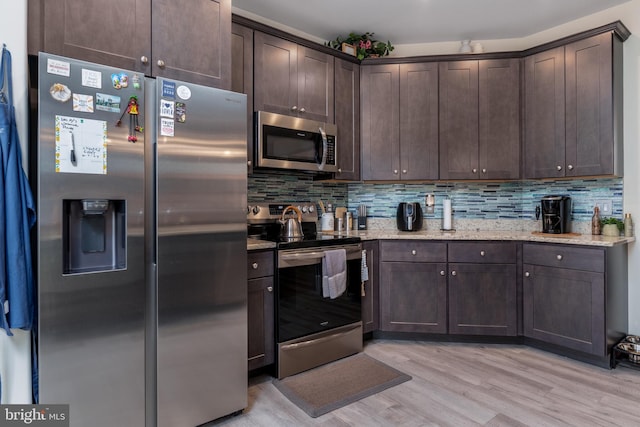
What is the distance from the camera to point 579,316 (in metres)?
2.71

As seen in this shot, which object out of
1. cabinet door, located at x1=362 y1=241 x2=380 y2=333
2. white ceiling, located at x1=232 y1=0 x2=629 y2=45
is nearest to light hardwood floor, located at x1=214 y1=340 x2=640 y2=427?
cabinet door, located at x1=362 y1=241 x2=380 y2=333

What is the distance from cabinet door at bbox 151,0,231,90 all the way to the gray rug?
191 cm

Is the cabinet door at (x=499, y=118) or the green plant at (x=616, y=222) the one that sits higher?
the cabinet door at (x=499, y=118)

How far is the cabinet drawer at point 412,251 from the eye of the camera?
10.1 feet

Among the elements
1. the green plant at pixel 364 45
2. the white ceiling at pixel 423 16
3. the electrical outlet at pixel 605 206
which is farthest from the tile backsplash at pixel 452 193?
the white ceiling at pixel 423 16

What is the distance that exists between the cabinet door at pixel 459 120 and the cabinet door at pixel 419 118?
0.07 metres

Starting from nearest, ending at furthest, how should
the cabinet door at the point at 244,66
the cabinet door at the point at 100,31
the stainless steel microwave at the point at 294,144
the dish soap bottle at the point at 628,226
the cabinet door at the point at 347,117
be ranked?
the cabinet door at the point at 100,31 < the cabinet door at the point at 244,66 < the stainless steel microwave at the point at 294,144 < the dish soap bottle at the point at 628,226 < the cabinet door at the point at 347,117

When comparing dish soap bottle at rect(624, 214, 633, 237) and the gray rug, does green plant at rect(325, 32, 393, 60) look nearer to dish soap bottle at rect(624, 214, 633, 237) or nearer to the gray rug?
dish soap bottle at rect(624, 214, 633, 237)

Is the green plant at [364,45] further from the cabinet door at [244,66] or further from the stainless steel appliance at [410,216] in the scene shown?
the stainless steel appliance at [410,216]

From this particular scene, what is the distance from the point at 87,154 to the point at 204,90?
64 cm

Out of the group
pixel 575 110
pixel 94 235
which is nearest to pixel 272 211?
pixel 94 235

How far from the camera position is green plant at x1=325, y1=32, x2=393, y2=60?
11.3 ft

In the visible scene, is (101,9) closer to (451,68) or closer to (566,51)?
(451,68)

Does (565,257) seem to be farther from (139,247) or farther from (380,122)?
(139,247)
